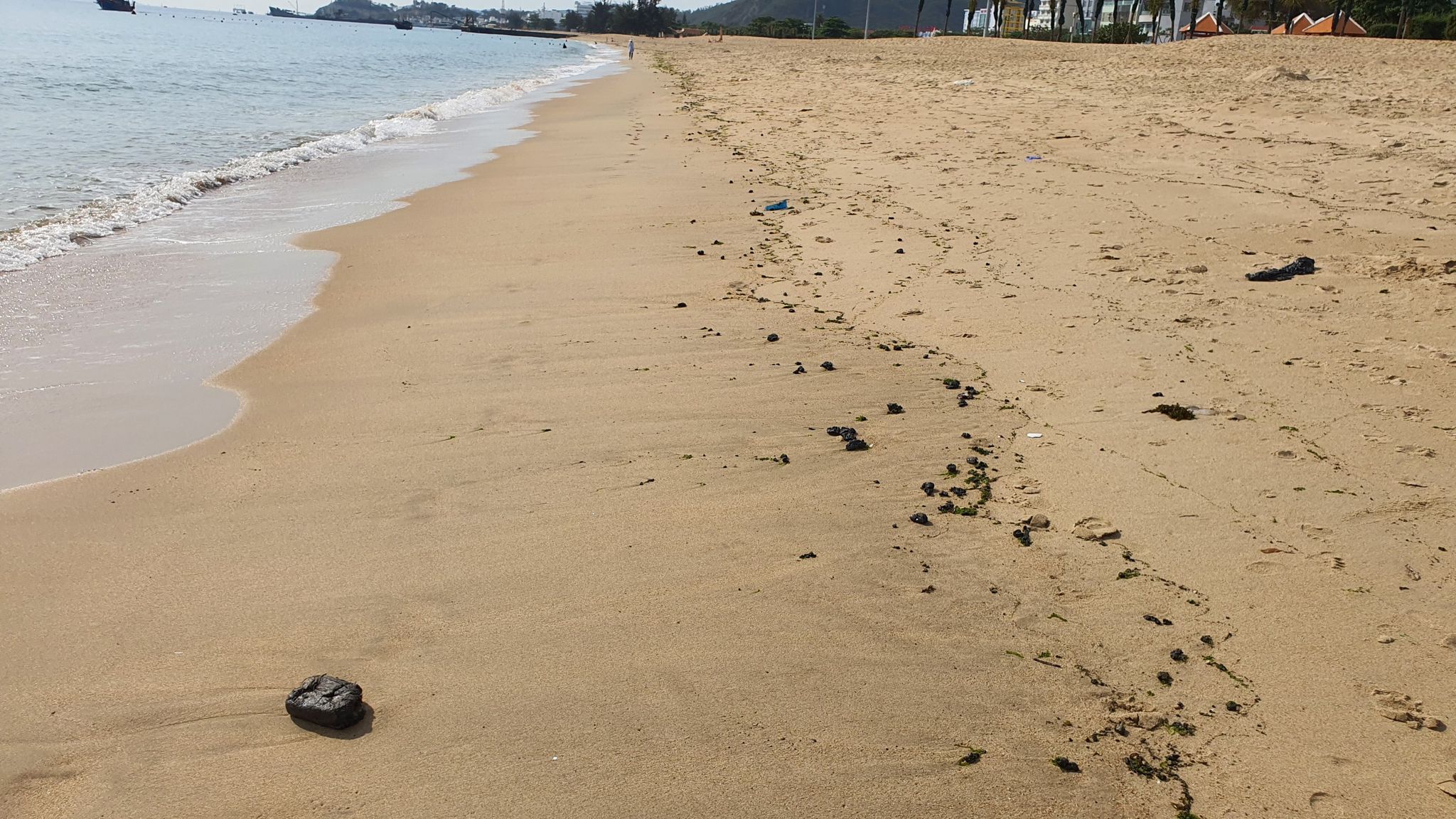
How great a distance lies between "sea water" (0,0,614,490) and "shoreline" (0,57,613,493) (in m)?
0.02

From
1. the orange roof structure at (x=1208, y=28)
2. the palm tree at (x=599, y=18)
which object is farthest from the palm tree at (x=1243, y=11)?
the palm tree at (x=599, y=18)

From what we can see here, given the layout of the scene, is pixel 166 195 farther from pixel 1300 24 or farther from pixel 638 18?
pixel 638 18

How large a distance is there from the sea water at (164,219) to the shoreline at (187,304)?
0.02 metres

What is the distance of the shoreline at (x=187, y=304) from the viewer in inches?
174

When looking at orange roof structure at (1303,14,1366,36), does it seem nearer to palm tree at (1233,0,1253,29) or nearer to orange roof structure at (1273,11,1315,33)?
orange roof structure at (1273,11,1315,33)

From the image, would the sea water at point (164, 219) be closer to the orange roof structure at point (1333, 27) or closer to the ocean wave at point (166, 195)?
the ocean wave at point (166, 195)

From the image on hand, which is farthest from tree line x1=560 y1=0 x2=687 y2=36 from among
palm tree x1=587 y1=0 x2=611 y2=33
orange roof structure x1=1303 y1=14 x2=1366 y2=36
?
orange roof structure x1=1303 y1=14 x2=1366 y2=36

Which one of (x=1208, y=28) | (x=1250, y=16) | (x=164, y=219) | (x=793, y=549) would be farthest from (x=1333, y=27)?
(x=793, y=549)

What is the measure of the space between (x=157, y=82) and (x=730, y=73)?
17.4 m

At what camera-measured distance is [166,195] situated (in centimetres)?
1043

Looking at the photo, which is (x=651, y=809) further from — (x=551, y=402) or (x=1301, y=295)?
(x=1301, y=295)

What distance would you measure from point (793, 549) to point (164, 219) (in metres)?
8.94

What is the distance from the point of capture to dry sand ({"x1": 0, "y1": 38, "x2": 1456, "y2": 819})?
2.37m

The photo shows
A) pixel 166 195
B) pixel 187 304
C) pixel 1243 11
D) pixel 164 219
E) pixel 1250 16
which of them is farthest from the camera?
pixel 1250 16
